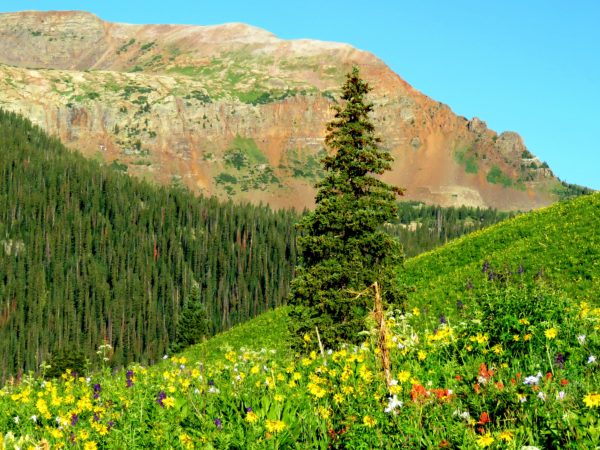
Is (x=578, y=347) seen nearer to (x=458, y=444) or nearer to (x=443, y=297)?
(x=458, y=444)

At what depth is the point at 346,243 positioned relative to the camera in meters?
25.2

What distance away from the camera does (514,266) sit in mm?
26422

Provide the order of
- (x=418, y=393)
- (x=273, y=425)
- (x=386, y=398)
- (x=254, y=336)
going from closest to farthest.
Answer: (x=273, y=425)
(x=418, y=393)
(x=386, y=398)
(x=254, y=336)

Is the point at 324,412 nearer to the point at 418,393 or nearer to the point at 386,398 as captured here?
the point at 386,398

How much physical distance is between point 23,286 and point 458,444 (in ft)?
675

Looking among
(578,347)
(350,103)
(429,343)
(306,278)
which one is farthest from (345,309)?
(578,347)

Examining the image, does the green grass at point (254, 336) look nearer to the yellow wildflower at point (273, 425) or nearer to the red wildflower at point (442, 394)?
the red wildflower at point (442, 394)

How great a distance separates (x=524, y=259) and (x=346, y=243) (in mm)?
8238

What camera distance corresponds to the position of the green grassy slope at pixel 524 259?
24.1 metres

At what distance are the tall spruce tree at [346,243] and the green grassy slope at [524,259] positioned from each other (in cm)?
211

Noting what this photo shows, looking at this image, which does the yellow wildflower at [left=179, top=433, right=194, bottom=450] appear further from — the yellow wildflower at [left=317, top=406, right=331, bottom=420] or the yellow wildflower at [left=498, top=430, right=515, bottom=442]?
the yellow wildflower at [left=498, top=430, right=515, bottom=442]

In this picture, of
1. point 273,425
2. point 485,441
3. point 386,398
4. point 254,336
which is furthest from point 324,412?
point 254,336

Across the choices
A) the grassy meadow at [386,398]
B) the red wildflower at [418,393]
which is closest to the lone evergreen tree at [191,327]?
the grassy meadow at [386,398]

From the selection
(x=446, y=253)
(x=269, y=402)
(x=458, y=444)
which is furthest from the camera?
(x=446, y=253)
